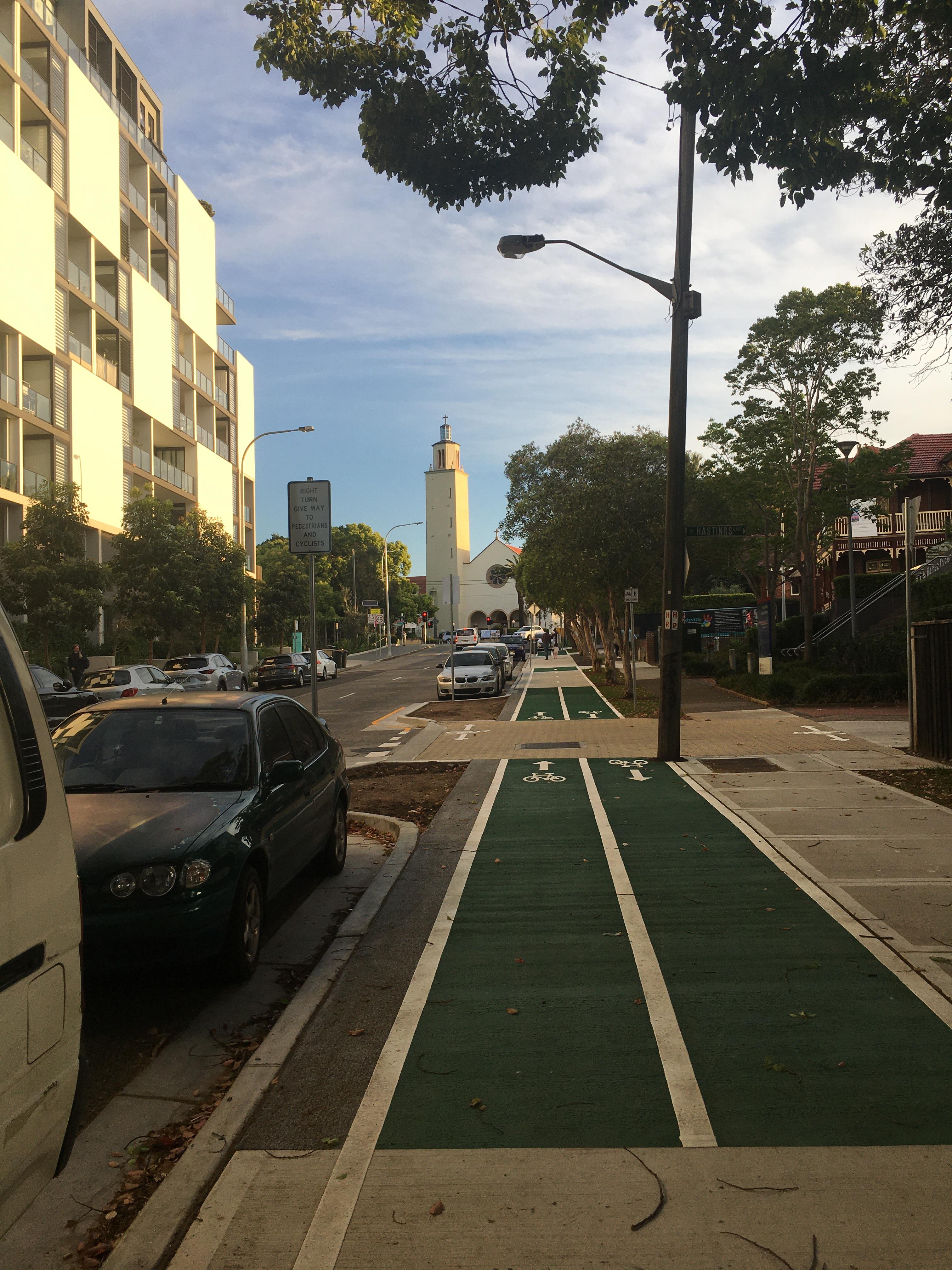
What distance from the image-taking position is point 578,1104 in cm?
389

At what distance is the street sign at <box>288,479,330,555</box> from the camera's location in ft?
38.1

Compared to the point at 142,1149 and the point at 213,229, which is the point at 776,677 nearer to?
the point at 142,1149

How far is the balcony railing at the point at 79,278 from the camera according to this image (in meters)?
37.8

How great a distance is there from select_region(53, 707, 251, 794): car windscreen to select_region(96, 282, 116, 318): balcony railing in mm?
37949

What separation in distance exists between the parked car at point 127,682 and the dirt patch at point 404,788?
33.9 ft

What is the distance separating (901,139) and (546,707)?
18.7 meters

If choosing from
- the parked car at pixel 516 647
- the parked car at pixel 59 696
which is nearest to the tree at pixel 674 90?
the parked car at pixel 59 696

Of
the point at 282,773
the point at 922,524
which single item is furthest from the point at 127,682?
the point at 922,524

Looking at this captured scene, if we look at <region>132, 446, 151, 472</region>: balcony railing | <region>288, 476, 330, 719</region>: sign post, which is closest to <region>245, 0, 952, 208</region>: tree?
<region>288, 476, 330, 719</region>: sign post

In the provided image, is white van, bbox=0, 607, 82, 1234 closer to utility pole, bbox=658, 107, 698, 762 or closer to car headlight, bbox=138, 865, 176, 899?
car headlight, bbox=138, 865, 176, 899

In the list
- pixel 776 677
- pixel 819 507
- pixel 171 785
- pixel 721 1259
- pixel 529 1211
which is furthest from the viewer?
pixel 819 507

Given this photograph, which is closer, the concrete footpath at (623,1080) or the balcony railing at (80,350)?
the concrete footpath at (623,1080)

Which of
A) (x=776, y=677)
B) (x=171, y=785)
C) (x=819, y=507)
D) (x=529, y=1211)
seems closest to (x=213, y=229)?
(x=819, y=507)

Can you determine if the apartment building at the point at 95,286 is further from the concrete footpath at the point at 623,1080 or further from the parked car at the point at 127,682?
the concrete footpath at the point at 623,1080
